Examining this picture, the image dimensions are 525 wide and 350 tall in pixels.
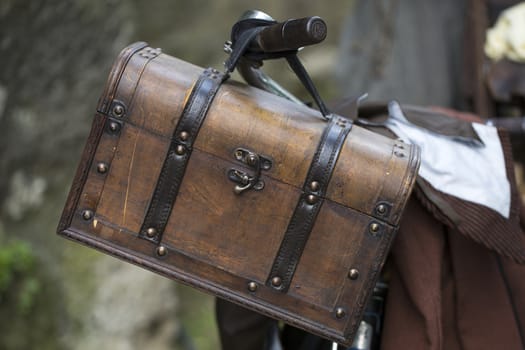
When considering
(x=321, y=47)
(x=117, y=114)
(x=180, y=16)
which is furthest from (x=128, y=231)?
(x=321, y=47)

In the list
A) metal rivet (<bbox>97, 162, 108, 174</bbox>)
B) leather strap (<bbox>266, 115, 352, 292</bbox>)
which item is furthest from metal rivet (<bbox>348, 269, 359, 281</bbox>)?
metal rivet (<bbox>97, 162, 108, 174</bbox>)

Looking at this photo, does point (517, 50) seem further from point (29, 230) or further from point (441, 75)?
point (29, 230)

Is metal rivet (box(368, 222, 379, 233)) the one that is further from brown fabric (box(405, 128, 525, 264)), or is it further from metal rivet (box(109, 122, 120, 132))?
metal rivet (box(109, 122, 120, 132))

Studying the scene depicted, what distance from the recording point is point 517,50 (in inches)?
107

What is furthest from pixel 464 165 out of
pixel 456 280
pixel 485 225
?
pixel 456 280

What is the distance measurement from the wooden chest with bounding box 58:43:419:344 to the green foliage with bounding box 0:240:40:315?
1250 millimetres

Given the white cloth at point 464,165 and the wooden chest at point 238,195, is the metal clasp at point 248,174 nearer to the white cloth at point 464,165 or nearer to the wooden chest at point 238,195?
the wooden chest at point 238,195

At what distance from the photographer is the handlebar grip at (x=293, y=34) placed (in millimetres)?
1220

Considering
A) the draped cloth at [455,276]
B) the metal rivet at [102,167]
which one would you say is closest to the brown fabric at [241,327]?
the draped cloth at [455,276]

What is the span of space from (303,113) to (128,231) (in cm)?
41

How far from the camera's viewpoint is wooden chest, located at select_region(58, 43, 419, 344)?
4.40 feet

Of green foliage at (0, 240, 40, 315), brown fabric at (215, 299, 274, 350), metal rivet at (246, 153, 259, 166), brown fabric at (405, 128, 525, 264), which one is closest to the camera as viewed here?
metal rivet at (246, 153, 259, 166)

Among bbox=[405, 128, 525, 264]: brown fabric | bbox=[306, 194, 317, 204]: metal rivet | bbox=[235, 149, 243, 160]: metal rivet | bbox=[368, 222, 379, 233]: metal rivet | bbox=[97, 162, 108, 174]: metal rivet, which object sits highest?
bbox=[405, 128, 525, 264]: brown fabric

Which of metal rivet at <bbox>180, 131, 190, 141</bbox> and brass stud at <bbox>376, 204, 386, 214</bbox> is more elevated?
metal rivet at <bbox>180, 131, 190, 141</bbox>
